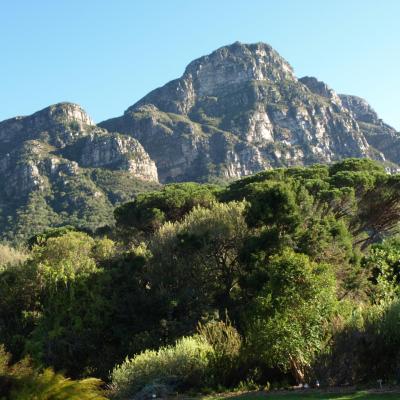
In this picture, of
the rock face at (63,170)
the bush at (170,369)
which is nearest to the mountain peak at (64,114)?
the rock face at (63,170)

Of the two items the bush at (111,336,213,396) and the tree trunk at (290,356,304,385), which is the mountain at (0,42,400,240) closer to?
the bush at (111,336,213,396)

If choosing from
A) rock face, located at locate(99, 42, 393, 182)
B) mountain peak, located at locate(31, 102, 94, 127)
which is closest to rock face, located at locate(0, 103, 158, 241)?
mountain peak, located at locate(31, 102, 94, 127)

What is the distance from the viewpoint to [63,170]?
134375mm

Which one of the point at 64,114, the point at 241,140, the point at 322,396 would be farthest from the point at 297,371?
the point at 64,114

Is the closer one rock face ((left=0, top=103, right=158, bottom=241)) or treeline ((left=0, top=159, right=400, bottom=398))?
treeline ((left=0, top=159, right=400, bottom=398))

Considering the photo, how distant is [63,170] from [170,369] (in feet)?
413

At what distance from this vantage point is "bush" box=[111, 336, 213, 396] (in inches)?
565

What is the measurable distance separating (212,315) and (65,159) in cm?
12880

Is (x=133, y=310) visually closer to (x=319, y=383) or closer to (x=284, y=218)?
(x=284, y=218)

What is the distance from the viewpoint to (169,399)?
43.4ft

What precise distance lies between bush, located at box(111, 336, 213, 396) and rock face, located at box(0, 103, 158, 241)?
258ft

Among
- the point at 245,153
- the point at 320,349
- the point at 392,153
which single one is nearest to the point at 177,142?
the point at 245,153

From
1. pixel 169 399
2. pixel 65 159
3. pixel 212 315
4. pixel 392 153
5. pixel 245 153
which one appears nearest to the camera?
pixel 169 399

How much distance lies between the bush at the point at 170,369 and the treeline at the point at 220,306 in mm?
31
